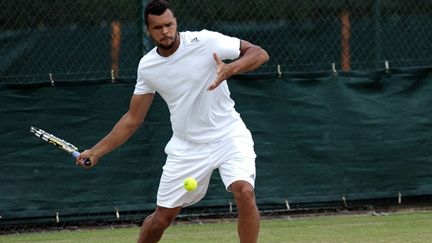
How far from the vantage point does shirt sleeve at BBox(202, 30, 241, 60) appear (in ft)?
19.8

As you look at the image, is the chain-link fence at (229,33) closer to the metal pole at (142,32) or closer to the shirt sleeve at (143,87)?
the metal pole at (142,32)

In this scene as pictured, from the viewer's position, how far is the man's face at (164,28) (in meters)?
5.94

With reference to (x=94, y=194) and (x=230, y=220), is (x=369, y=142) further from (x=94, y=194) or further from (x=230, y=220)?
(x=94, y=194)

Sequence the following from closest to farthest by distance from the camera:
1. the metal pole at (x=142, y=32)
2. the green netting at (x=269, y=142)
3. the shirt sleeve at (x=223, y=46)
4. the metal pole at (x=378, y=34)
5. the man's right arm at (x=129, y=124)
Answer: the shirt sleeve at (x=223, y=46) < the man's right arm at (x=129, y=124) < the green netting at (x=269, y=142) < the metal pole at (x=142, y=32) < the metal pole at (x=378, y=34)

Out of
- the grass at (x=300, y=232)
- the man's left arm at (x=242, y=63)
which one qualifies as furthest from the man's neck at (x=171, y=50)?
the grass at (x=300, y=232)

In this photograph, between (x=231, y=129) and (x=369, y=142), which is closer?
(x=231, y=129)

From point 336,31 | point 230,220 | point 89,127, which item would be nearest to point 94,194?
point 89,127

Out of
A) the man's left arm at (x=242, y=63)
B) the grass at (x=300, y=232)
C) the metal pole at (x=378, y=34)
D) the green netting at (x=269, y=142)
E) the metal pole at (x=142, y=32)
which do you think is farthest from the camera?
the metal pole at (x=378, y=34)

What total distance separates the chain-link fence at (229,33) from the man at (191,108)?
275 cm

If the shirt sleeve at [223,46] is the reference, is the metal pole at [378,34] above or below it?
above

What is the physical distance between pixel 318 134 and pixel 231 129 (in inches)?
122

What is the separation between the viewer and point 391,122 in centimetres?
930

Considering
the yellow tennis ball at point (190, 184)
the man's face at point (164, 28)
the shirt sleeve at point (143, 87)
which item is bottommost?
the yellow tennis ball at point (190, 184)

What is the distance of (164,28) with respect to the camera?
5945 millimetres
